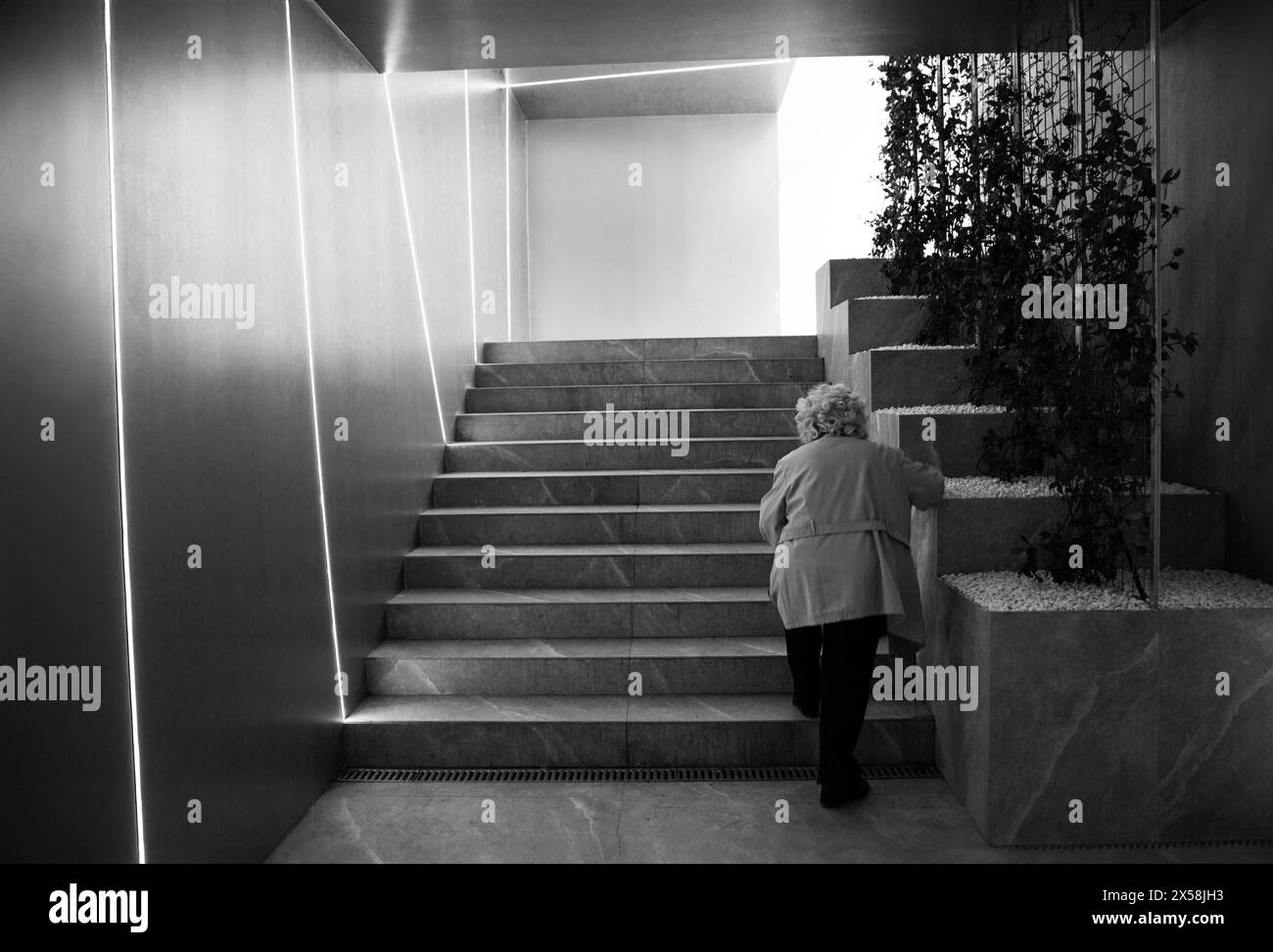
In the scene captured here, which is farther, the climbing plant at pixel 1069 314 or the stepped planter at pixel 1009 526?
the stepped planter at pixel 1009 526

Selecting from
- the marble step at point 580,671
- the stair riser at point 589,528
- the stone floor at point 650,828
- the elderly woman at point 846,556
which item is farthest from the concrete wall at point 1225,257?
the stair riser at point 589,528

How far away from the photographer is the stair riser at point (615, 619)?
4.20 metres

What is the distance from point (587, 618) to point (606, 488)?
100 centimetres

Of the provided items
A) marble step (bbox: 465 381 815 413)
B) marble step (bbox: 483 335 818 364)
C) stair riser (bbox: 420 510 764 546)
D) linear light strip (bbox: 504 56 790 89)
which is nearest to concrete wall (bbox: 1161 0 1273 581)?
stair riser (bbox: 420 510 764 546)

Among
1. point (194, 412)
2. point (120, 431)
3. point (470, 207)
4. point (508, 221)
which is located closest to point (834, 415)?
point (194, 412)

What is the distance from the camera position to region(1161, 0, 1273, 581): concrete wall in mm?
3338

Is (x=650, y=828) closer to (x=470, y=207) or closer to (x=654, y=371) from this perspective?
(x=654, y=371)

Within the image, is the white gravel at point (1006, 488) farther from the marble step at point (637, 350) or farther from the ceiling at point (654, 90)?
the ceiling at point (654, 90)

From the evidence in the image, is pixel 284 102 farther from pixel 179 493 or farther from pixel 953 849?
pixel 953 849

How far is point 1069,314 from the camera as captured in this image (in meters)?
3.38

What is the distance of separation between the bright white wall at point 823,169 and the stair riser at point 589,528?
9.45 ft

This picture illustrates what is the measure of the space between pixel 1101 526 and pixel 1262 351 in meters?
0.84

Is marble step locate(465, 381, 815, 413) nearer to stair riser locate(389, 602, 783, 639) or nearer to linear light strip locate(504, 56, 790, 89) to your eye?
stair riser locate(389, 602, 783, 639)

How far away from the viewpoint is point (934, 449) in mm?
3904
